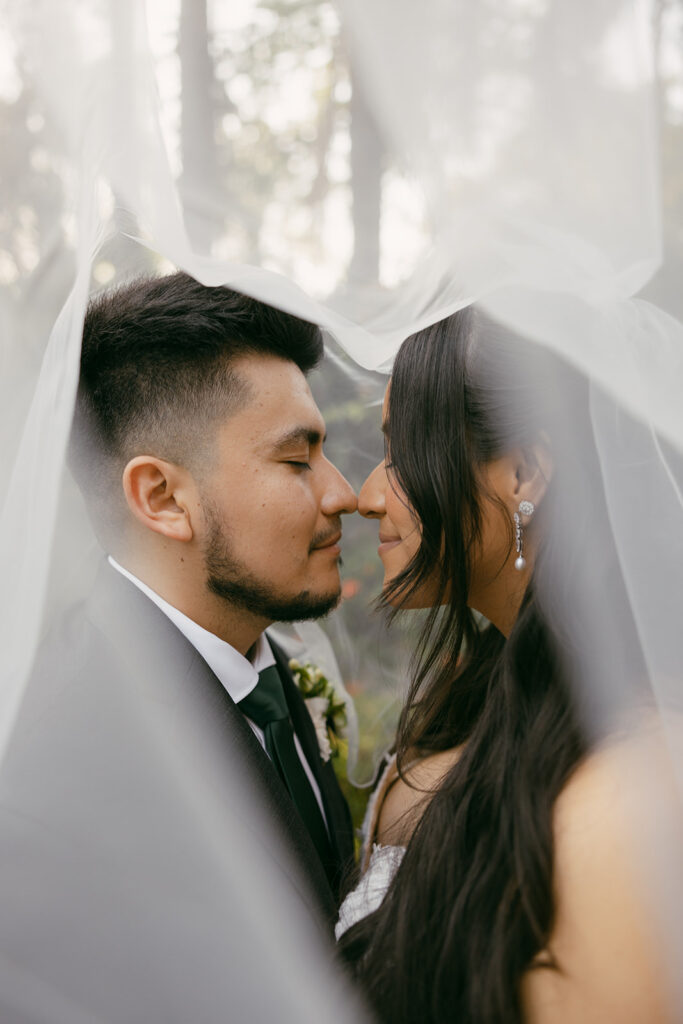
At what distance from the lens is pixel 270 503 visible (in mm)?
2273

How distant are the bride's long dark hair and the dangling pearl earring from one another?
0.08 ft

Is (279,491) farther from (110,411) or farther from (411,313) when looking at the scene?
(411,313)

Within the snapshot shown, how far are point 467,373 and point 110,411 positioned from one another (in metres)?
1.04

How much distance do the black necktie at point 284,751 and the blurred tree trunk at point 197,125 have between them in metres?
1.35

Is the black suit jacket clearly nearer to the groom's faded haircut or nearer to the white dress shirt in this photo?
the white dress shirt

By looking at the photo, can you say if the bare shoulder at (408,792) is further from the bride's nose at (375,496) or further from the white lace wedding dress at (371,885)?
the bride's nose at (375,496)

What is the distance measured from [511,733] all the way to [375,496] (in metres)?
0.77

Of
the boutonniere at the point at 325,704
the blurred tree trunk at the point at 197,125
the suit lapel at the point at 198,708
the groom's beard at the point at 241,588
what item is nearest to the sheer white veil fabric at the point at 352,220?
the blurred tree trunk at the point at 197,125

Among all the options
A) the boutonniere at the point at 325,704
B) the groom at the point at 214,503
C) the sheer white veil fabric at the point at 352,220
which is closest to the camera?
the sheer white veil fabric at the point at 352,220

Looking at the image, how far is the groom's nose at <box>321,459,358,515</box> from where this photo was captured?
2379 mm

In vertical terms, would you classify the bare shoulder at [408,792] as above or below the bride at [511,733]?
below

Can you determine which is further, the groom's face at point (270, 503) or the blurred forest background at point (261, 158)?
→ the groom's face at point (270, 503)

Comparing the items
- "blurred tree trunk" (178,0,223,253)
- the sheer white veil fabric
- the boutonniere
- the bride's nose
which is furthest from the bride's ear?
the boutonniere

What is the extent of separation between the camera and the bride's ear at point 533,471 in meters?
1.85
